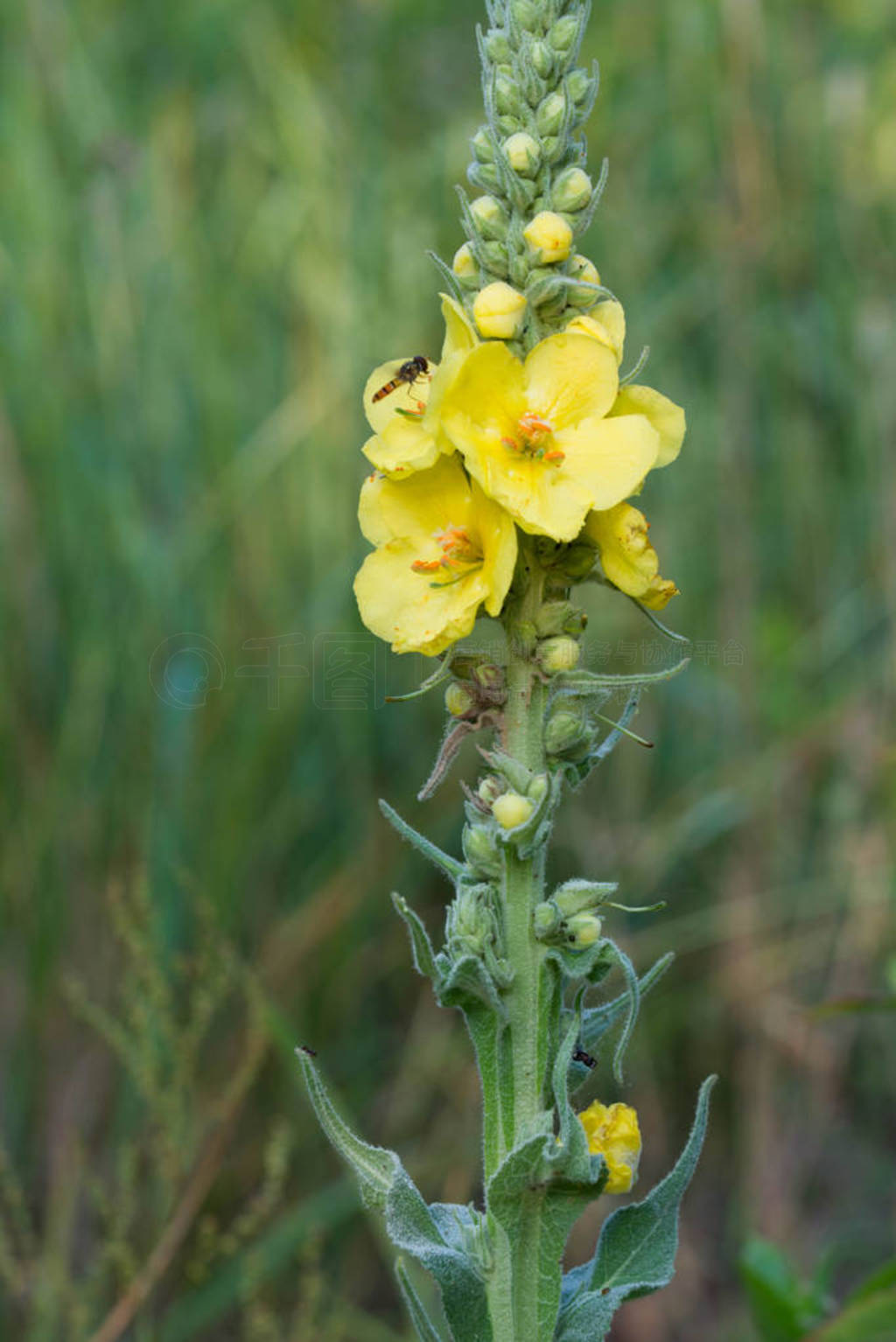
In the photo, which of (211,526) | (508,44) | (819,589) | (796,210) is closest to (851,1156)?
(819,589)

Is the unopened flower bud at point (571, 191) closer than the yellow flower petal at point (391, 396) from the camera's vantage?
Yes

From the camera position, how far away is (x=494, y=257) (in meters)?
1.62

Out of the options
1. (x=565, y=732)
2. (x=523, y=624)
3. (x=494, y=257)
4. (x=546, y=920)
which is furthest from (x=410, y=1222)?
(x=494, y=257)

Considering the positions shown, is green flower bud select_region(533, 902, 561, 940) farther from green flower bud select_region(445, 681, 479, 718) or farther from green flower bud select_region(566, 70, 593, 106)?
green flower bud select_region(566, 70, 593, 106)

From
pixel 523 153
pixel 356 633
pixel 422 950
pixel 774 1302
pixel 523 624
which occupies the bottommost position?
pixel 774 1302

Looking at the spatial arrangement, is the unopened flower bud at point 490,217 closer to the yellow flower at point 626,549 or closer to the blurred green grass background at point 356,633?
the yellow flower at point 626,549

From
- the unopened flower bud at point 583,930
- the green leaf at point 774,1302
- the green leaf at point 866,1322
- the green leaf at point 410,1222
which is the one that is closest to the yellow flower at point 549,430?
the unopened flower bud at point 583,930

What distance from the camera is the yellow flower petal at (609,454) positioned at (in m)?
1.54

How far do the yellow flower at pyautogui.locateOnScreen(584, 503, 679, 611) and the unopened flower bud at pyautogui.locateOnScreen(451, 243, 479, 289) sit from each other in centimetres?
34

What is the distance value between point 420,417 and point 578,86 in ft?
1.43

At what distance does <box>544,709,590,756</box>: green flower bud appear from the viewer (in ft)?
5.16

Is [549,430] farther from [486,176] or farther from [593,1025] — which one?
[593,1025]

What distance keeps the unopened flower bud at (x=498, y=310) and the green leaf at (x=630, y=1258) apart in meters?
0.94

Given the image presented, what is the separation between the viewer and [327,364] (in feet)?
13.7
